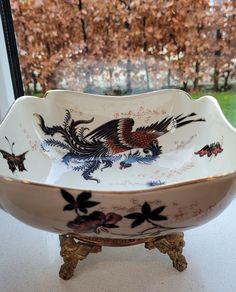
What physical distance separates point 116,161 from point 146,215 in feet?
1.08

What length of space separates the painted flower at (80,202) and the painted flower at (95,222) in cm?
1

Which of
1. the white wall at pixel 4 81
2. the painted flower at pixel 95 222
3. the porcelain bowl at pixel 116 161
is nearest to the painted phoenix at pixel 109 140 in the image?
the porcelain bowl at pixel 116 161

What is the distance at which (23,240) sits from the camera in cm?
67

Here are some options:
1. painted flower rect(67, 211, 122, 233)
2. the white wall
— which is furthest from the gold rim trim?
the white wall

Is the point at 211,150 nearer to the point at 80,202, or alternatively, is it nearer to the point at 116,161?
the point at 116,161

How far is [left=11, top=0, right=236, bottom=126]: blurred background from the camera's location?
82 centimetres

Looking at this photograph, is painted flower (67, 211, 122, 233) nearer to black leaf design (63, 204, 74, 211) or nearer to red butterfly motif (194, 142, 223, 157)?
black leaf design (63, 204, 74, 211)

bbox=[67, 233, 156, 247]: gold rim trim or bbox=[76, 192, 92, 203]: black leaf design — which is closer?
bbox=[76, 192, 92, 203]: black leaf design

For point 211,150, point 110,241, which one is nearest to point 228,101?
point 211,150

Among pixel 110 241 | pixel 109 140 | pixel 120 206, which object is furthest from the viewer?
pixel 109 140

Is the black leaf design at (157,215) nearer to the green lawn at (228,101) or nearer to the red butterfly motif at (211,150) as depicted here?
the red butterfly motif at (211,150)

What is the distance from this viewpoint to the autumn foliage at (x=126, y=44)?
82cm

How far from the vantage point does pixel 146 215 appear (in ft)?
1.34

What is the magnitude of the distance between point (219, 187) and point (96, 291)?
0.27 meters
